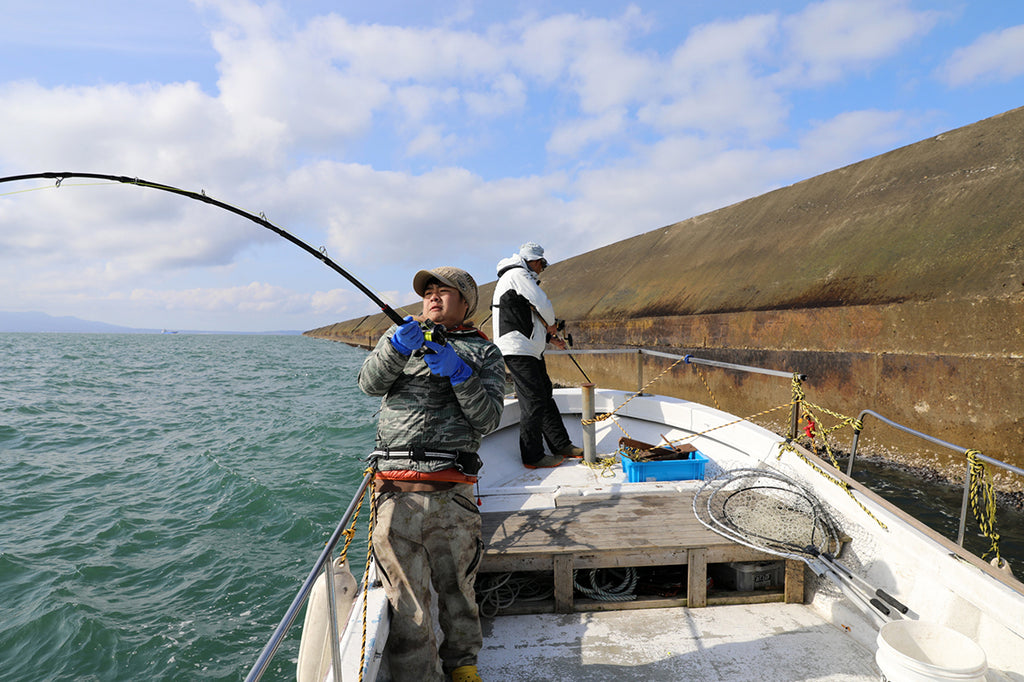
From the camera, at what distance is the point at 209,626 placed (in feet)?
15.6

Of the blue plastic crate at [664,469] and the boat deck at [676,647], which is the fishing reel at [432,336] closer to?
the boat deck at [676,647]

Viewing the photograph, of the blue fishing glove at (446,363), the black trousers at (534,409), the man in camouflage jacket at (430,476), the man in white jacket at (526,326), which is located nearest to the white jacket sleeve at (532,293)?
the man in white jacket at (526,326)

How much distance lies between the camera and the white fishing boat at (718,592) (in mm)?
2168

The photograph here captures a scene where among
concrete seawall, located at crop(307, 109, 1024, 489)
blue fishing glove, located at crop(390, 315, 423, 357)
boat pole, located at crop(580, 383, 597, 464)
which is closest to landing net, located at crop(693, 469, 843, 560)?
boat pole, located at crop(580, 383, 597, 464)

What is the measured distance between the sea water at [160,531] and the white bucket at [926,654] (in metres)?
4.08

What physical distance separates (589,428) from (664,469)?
30.8 inches

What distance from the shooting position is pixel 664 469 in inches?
187

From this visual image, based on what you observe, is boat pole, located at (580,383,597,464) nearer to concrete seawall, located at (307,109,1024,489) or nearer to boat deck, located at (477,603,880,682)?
boat deck, located at (477,603,880,682)

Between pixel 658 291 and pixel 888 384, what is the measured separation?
7748mm

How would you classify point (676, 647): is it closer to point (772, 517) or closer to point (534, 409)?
point (772, 517)

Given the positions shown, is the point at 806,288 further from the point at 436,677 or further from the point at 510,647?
the point at 436,677

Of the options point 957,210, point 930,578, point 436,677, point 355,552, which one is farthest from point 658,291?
point 436,677

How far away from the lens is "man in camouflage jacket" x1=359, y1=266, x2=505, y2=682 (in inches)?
86.9

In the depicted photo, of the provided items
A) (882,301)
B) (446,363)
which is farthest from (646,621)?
(882,301)
